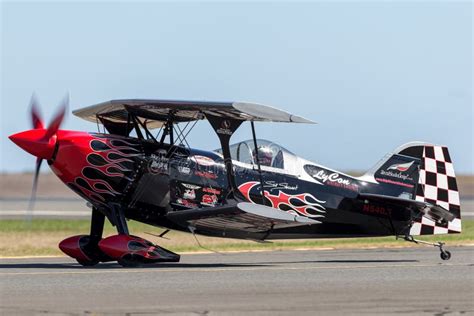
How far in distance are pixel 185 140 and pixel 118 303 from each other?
271 inches

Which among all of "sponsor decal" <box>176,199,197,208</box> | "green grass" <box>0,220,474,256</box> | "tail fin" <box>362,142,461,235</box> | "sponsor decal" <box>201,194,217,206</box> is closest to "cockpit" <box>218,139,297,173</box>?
"sponsor decal" <box>201,194,217,206</box>

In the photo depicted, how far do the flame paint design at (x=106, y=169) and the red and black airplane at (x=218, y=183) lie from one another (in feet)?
0.06

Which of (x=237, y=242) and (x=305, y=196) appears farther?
(x=237, y=242)

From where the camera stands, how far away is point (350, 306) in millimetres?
11898

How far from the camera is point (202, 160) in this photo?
1861 cm

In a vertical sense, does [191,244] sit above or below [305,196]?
below

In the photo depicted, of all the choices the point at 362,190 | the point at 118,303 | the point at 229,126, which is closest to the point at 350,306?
the point at 118,303

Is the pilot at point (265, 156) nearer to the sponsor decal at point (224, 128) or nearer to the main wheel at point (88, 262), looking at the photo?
the sponsor decal at point (224, 128)

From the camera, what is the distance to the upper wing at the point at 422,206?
1911cm

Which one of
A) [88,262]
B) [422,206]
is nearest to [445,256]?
[422,206]

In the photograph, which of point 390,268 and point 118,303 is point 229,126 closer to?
point 390,268

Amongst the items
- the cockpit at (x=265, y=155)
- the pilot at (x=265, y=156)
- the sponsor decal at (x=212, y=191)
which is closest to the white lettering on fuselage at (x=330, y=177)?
the cockpit at (x=265, y=155)

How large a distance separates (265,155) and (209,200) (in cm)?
140

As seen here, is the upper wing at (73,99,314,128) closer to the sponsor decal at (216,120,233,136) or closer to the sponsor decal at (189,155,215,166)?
the sponsor decal at (216,120,233,136)
